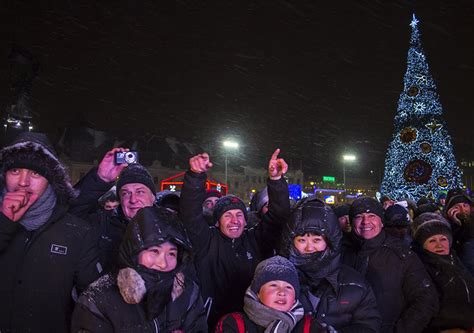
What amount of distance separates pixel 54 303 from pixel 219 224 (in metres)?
2.00

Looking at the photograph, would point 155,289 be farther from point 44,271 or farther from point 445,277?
point 445,277

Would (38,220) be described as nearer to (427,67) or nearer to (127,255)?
(127,255)

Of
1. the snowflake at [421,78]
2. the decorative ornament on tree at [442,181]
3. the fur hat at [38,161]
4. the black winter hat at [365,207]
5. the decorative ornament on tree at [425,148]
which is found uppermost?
the snowflake at [421,78]

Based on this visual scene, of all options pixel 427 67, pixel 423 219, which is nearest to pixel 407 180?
pixel 427 67

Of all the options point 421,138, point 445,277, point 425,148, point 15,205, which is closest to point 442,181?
point 425,148

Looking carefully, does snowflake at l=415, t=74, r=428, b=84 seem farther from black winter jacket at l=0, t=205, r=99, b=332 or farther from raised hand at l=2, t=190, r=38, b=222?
raised hand at l=2, t=190, r=38, b=222

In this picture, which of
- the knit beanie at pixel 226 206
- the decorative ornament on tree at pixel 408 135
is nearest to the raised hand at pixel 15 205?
the knit beanie at pixel 226 206

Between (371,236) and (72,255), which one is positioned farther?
(371,236)

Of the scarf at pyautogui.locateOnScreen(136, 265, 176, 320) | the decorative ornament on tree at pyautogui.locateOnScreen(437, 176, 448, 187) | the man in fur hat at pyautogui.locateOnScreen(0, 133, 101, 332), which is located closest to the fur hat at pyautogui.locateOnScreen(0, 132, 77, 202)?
the man in fur hat at pyautogui.locateOnScreen(0, 133, 101, 332)

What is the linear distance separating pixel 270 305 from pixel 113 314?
3.70ft

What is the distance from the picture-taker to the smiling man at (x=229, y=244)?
168 inches

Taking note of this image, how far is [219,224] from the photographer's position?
4633 millimetres

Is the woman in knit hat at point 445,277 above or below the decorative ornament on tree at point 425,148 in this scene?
below

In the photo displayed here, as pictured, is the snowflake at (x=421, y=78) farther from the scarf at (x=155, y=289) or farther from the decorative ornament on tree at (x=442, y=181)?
the scarf at (x=155, y=289)
